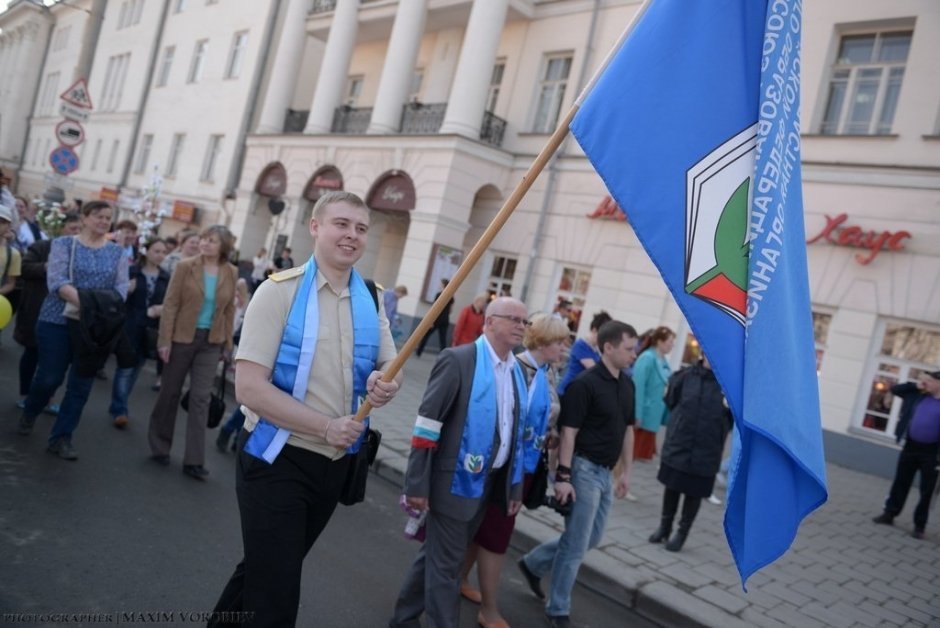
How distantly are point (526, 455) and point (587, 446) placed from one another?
1.62 feet

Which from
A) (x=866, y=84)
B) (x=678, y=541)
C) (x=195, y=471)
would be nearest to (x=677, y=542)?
(x=678, y=541)

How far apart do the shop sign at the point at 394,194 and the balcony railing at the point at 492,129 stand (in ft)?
8.12

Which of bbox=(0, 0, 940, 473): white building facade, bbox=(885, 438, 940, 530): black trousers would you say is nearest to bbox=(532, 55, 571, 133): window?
bbox=(0, 0, 940, 473): white building facade

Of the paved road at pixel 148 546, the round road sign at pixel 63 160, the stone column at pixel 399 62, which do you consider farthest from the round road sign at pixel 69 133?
the stone column at pixel 399 62

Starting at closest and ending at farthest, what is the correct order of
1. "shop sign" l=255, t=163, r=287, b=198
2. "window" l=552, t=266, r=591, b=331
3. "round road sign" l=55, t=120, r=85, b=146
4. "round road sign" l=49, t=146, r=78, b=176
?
"round road sign" l=55, t=120, r=85, b=146 < "round road sign" l=49, t=146, r=78, b=176 < "window" l=552, t=266, r=591, b=331 < "shop sign" l=255, t=163, r=287, b=198

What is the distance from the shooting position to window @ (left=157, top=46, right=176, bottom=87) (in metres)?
32.2

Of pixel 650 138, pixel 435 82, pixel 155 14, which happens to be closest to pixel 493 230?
pixel 650 138

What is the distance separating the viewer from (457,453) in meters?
3.50

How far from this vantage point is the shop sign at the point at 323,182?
21167 millimetres

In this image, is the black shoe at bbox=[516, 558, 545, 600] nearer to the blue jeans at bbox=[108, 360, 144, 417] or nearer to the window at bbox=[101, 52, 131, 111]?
the blue jeans at bbox=[108, 360, 144, 417]

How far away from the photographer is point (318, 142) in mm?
21938

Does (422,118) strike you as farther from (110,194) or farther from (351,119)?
(110,194)

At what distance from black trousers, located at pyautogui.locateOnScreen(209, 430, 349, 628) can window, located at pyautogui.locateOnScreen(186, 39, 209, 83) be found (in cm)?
3146

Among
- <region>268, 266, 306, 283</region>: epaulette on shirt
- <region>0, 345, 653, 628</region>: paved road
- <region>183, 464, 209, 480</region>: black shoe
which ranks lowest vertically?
<region>0, 345, 653, 628</region>: paved road
